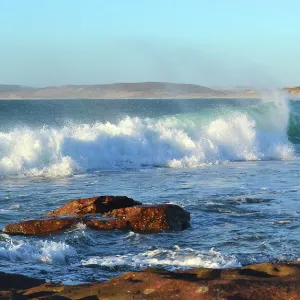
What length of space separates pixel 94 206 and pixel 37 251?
3.06m

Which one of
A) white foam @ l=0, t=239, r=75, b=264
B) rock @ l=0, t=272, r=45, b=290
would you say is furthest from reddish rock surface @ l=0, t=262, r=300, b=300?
white foam @ l=0, t=239, r=75, b=264

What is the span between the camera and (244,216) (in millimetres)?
14461

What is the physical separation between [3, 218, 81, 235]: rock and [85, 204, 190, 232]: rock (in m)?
0.46

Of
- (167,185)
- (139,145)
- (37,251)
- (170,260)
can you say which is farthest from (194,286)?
(139,145)

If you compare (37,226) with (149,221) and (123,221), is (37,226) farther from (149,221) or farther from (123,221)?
(149,221)

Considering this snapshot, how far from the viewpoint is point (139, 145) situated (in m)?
32.0

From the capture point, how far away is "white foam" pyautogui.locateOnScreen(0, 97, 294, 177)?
90.5 ft

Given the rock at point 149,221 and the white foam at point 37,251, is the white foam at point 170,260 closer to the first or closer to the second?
the white foam at point 37,251

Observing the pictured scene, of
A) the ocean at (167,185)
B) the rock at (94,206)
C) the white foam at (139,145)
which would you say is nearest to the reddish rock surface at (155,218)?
the ocean at (167,185)

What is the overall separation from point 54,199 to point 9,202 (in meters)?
1.10

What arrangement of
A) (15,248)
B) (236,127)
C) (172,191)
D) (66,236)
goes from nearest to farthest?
(15,248)
(66,236)
(172,191)
(236,127)

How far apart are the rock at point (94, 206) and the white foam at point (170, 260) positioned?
119 inches

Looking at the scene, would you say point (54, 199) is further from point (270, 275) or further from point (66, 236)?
point (270, 275)

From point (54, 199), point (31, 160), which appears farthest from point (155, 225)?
point (31, 160)
